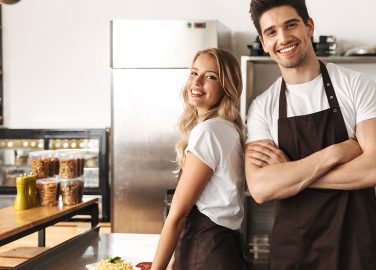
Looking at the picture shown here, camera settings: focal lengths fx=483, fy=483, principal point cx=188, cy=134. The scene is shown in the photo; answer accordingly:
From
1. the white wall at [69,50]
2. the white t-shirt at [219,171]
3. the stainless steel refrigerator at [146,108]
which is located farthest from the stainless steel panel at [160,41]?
the white t-shirt at [219,171]

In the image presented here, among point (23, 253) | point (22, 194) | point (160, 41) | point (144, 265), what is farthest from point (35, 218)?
point (160, 41)

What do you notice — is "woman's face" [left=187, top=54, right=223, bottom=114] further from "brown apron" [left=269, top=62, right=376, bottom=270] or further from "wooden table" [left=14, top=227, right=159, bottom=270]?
"wooden table" [left=14, top=227, right=159, bottom=270]

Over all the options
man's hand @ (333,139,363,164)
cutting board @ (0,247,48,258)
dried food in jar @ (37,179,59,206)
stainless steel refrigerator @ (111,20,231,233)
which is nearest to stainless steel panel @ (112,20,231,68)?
stainless steel refrigerator @ (111,20,231,233)

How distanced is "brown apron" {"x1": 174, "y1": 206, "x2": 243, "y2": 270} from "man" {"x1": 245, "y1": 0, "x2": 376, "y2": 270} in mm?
152

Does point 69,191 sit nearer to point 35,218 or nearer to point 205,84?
point 35,218

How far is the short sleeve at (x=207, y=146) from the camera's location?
162 cm

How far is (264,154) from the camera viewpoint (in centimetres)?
168

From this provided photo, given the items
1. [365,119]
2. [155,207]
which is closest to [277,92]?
[365,119]

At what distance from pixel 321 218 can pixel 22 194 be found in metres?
1.78

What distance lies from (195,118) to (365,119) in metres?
0.65

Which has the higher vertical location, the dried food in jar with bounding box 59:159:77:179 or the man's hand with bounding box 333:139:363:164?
the man's hand with bounding box 333:139:363:164

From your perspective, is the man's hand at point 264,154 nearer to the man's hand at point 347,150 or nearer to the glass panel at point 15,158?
the man's hand at point 347,150

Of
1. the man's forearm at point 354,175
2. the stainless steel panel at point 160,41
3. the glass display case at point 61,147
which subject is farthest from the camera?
the glass display case at point 61,147

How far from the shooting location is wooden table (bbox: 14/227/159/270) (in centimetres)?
211
